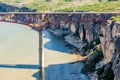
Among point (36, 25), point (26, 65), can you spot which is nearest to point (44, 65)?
point (26, 65)

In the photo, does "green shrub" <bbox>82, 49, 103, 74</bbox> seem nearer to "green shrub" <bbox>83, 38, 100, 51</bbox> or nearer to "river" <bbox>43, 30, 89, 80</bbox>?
"river" <bbox>43, 30, 89, 80</bbox>

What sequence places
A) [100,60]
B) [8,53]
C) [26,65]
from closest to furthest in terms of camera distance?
[100,60]
[26,65]
[8,53]

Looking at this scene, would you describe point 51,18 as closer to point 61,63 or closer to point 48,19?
point 48,19

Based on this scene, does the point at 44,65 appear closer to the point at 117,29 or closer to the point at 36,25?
the point at 36,25

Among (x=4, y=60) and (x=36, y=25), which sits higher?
(x=36, y=25)

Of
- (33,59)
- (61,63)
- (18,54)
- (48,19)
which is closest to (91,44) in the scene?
(61,63)

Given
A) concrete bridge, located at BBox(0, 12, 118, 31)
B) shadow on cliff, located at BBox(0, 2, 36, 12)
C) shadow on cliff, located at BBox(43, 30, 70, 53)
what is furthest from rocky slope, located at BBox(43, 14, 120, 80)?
shadow on cliff, located at BBox(0, 2, 36, 12)

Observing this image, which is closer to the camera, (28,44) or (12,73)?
(12,73)
